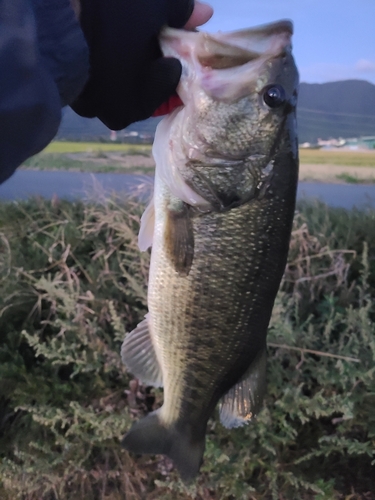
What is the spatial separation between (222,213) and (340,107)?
2.64 m

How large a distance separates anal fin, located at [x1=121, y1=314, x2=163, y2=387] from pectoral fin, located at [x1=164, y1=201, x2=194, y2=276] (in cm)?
33

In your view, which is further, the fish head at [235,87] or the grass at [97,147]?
the grass at [97,147]

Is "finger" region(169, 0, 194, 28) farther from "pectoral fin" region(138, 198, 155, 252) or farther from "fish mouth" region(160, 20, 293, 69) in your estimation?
"pectoral fin" region(138, 198, 155, 252)

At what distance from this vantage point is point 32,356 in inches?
95.3

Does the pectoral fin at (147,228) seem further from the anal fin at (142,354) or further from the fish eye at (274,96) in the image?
the fish eye at (274,96)

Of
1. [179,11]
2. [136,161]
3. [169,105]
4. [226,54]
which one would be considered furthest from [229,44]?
[136,161]

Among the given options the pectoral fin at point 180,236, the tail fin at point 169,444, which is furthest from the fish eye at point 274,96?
the tail fin at point 169,444

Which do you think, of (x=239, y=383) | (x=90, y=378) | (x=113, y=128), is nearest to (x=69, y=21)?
(x=113, y=128)

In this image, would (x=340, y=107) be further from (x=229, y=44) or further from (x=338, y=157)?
(x=229, y=44)

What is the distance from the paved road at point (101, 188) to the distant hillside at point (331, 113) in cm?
34

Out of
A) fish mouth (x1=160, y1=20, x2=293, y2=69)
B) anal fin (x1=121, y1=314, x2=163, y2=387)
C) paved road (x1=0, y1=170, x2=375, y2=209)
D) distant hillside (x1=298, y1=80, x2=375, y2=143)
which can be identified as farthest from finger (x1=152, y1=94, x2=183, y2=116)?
distant hillside (x1=298, y1=80, x2=375, y2=143)

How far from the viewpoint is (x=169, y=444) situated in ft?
4.78

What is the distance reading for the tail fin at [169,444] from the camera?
1.43m

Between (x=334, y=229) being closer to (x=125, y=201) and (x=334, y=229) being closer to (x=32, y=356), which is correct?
(x=125, y=201)
